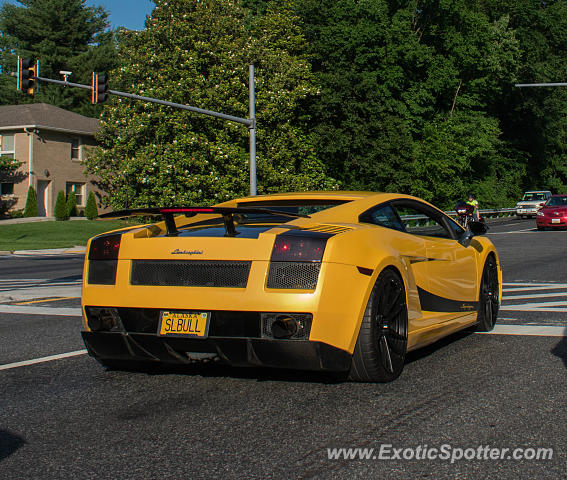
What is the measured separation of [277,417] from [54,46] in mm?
72280

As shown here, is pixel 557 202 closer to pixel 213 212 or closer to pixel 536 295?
pixel 536 295

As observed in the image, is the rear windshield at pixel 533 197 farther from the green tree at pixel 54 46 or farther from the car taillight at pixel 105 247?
the car taillight at pixel 105 247

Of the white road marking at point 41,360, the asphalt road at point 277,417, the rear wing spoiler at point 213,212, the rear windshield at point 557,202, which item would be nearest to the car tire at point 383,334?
the asphalt road at point 277,417

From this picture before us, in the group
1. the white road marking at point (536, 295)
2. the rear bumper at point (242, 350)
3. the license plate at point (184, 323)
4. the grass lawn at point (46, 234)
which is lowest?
the grass lawn at point (46, 234)

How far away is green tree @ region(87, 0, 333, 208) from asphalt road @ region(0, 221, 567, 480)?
27564 mm

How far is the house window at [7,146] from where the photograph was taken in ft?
163

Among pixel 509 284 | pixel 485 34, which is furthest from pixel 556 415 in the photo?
pixel 485 34

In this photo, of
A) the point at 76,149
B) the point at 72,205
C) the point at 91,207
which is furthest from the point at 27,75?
the point at 76,149

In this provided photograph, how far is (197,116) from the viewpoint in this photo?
34688mm

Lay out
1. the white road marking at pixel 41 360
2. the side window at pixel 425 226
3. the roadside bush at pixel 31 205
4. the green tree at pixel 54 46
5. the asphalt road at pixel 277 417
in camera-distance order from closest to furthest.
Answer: the asphalt road at pixel 277 417, the white road marking at pixel 41 360, the side window at pixel 425 226, the roadside bush at pixel 31 205, the green tree at pixel 54 46

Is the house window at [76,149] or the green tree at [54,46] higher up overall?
the green tree at [54,46]

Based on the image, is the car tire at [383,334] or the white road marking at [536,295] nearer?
the car tire at [383,334]

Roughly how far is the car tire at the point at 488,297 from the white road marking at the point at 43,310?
4597 mm

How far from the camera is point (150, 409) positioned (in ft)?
15.4
